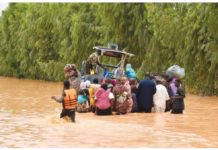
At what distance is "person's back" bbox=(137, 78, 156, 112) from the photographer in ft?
66.7

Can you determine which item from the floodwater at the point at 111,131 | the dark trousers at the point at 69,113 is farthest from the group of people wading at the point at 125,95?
the dark trousers at the point at 69,113

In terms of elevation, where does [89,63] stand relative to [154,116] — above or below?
above

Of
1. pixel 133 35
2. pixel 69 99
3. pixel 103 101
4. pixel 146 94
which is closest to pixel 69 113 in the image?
pixel 69 99

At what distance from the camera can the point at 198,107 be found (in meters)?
25.4

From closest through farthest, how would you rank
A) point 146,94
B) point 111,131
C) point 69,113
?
point 111,131, point 69,113, point 146,94

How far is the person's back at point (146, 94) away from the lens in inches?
801

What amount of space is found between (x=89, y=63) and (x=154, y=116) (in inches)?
127

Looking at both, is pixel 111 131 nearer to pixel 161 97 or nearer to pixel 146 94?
pixel 146 94

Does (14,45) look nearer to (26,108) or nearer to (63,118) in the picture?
(26,108)

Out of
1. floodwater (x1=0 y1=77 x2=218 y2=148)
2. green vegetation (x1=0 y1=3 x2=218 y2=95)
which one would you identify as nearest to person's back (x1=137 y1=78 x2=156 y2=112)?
floodwater (x1=0 y1=77 x2=218 y2=148)

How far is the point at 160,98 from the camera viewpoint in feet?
67.2

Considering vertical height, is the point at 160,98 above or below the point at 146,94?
below

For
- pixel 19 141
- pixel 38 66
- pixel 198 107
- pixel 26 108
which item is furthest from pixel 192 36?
pixel 38 66

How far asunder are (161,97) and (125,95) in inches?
50.0
